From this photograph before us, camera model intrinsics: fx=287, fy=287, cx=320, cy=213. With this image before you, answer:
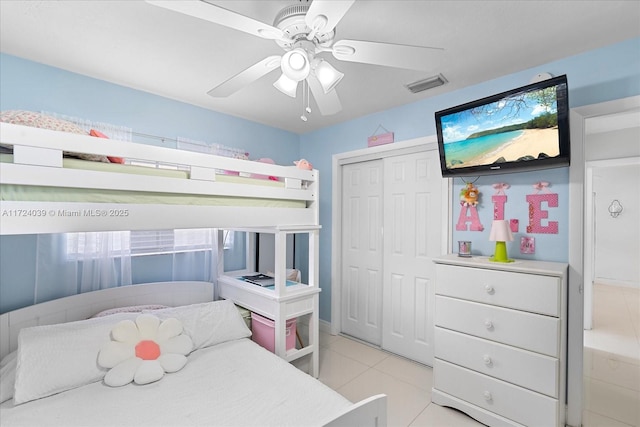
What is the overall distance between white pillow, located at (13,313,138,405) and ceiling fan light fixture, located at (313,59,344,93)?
1975 millimetres

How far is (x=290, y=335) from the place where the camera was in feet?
7.72

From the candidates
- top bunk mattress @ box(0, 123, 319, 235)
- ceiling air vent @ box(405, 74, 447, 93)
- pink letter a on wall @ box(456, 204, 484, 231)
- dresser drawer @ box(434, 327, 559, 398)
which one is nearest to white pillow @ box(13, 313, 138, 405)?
top bunk mattress @ box(0, 123, 319, 235)

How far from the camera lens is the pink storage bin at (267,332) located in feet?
7.41

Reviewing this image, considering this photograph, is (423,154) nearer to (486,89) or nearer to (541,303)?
(486,89)

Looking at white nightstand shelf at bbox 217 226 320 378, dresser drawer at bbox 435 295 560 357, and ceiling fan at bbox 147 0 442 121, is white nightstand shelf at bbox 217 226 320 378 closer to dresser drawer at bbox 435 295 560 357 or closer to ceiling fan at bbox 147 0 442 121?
dresser drawer at bbox 435 295 560 357

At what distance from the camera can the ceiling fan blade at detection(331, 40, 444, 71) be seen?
124cm

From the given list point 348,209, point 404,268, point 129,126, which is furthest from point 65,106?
point 404,268

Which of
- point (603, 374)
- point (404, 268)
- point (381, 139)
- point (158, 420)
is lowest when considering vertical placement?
point (603, 374)

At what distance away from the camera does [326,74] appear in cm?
147

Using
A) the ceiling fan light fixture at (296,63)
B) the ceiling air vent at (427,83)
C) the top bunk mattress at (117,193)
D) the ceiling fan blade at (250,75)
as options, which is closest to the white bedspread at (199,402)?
the top bunk mattress at (117,193)

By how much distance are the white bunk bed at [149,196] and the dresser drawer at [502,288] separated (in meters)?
1.10

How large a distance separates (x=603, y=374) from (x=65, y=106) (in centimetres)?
437

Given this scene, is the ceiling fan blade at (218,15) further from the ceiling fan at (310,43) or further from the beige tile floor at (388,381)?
the beige tile floor at (388,381)

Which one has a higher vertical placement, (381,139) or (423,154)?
(381,139)
